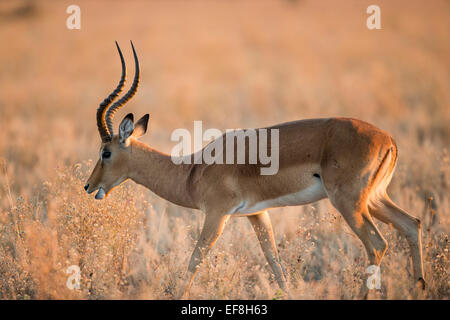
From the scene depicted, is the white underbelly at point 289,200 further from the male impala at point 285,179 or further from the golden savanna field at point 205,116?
the golden savanna field at point 205,116

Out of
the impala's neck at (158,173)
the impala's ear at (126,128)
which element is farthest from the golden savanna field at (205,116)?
the impala's ear at (126,128)

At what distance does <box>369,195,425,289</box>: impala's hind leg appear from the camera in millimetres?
6246

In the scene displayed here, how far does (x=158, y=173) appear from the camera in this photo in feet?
22.8

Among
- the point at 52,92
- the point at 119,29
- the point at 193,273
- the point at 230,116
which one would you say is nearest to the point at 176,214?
the point at 193,273

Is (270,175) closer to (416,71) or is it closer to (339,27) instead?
(416,71)

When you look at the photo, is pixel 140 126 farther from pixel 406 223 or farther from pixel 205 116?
pixel 205 116

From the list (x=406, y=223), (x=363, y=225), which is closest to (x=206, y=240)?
(x=363, y=225)

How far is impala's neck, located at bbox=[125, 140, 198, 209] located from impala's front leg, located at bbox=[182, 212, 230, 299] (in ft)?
2.14

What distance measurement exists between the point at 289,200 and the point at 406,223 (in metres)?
1.36

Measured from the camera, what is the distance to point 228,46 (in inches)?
1179

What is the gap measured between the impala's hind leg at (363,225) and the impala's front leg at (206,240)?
1.32 meters

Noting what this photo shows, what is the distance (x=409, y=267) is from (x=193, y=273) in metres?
2.87

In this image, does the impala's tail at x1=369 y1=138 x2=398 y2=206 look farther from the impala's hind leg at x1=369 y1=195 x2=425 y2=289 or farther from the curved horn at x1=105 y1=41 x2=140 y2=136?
the curved horn at x1=105 y1=41 x2=140 y2=136

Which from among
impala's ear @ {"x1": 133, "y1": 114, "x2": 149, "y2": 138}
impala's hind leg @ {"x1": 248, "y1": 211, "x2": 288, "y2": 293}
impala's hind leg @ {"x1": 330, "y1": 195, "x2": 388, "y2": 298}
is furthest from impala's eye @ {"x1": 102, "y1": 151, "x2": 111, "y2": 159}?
impala's hind leg @ {"x1": 330, "y1": 195, "x2": 388, "y2": 298}
